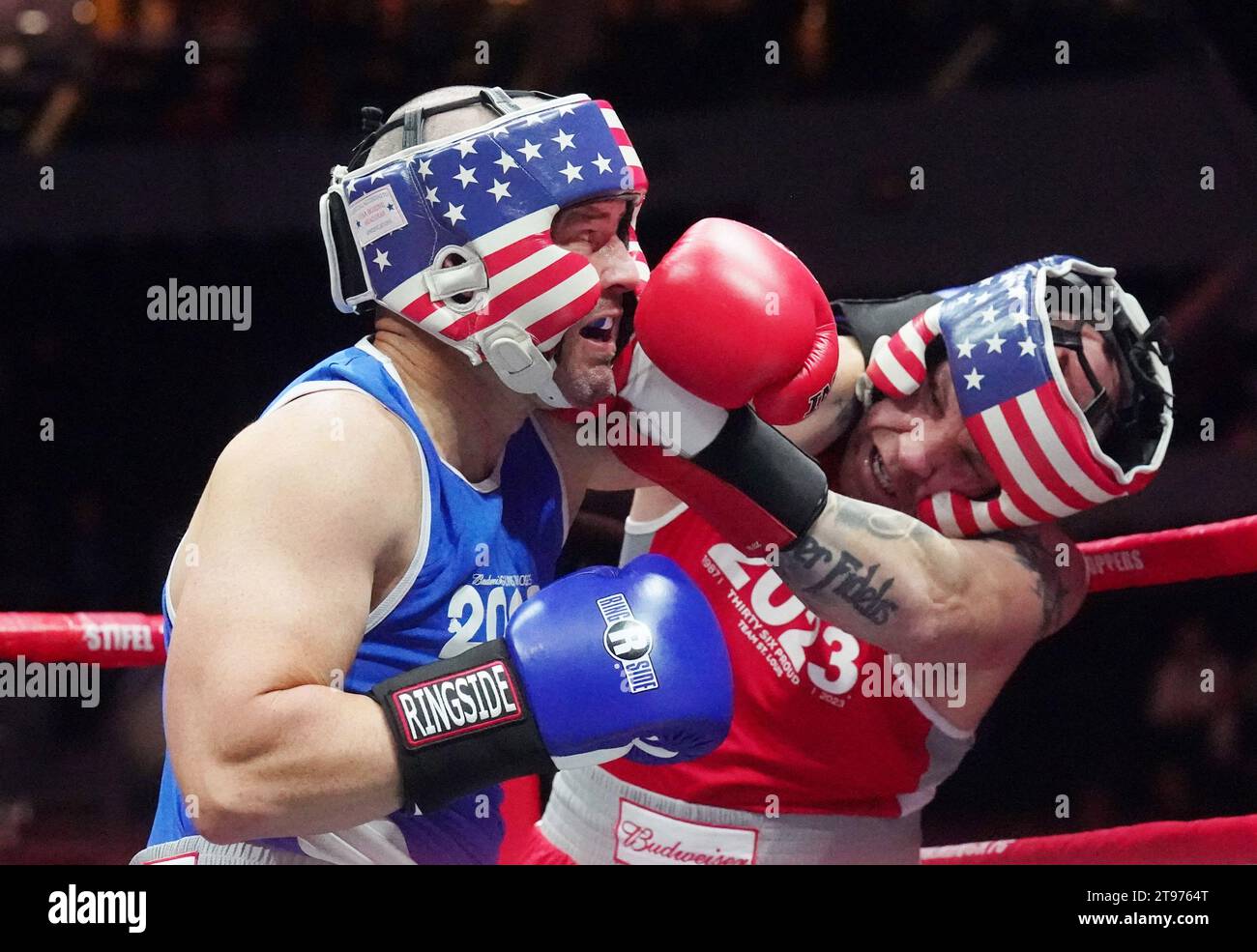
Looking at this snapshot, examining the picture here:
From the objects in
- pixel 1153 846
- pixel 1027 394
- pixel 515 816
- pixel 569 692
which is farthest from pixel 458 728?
pixel 1153 846

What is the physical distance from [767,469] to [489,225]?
1.95ft

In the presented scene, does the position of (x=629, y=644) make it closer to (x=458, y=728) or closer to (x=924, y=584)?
(x=458, y=728)

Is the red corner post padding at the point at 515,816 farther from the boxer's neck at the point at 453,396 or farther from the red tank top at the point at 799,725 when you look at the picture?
the boxer's neck at the point at 453,396

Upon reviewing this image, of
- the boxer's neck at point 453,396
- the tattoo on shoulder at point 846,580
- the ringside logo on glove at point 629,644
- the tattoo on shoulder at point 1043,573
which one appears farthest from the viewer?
the tattoo on shoulder at point 1043,573

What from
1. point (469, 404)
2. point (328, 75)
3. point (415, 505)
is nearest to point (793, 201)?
point (328, 75)

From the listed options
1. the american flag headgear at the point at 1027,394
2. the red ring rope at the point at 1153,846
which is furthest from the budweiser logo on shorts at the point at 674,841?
the american flag headgear at the point at 1027,394

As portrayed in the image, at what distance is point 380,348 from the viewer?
2242 mm

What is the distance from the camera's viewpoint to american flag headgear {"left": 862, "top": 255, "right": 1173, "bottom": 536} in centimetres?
251

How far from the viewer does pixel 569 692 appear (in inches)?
75.7

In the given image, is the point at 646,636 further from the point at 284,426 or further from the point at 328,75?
Result: the point at 328,75

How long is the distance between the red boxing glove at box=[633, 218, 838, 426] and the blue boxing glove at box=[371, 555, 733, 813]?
35 centimetres

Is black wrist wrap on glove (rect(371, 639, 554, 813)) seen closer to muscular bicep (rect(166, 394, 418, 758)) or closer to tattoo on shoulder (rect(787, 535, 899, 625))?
muscular bicep (rect(166, 394, 418, 758))

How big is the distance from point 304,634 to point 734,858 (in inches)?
47.6

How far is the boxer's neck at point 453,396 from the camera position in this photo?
2.19 metres
